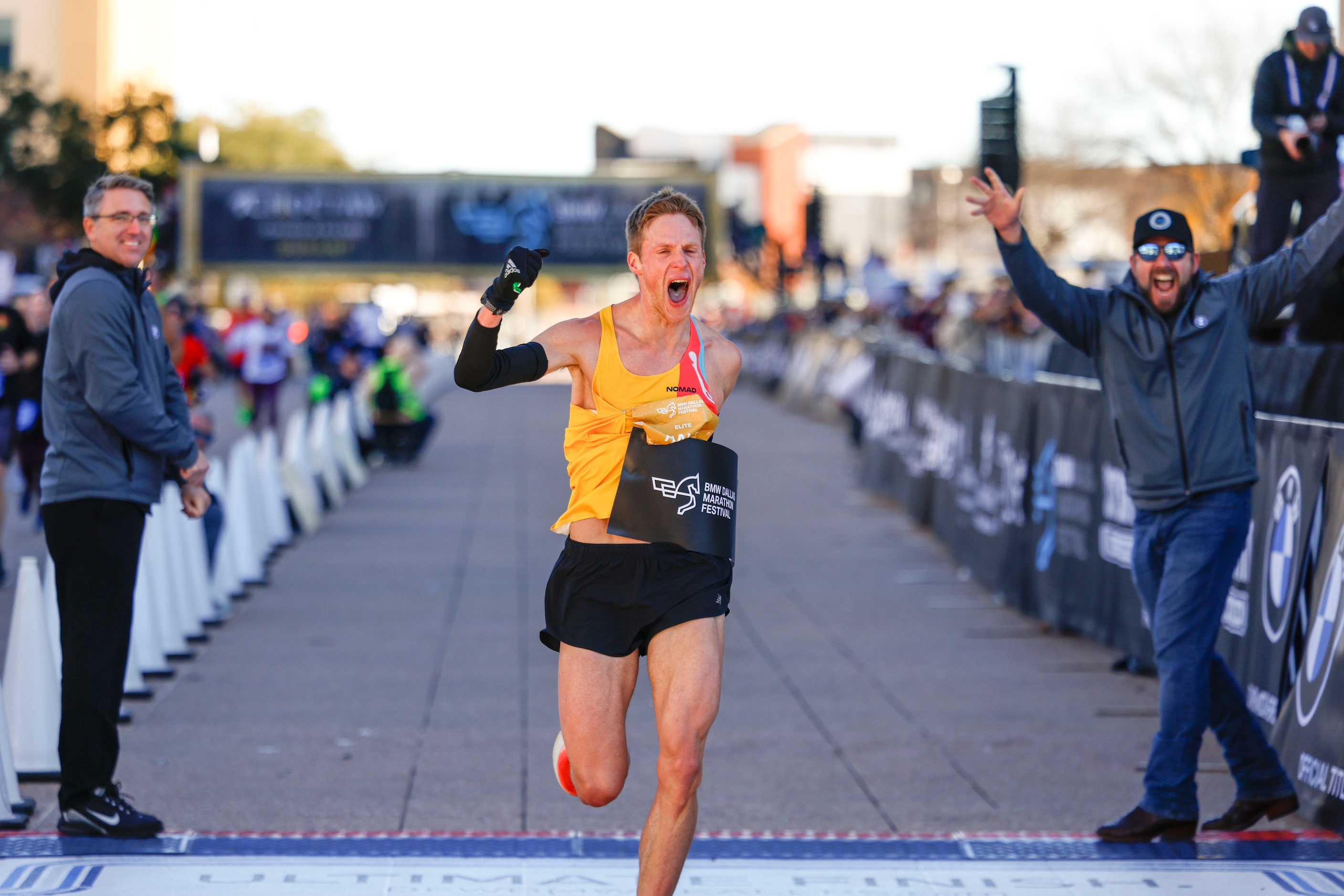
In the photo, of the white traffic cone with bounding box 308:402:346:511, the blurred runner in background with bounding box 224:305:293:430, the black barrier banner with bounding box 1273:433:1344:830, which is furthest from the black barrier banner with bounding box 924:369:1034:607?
the blurred runner in background with bounding box 224:305:293:430

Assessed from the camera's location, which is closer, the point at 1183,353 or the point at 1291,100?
the point at 1183,353

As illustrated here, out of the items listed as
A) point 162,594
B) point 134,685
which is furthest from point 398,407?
point 134,685

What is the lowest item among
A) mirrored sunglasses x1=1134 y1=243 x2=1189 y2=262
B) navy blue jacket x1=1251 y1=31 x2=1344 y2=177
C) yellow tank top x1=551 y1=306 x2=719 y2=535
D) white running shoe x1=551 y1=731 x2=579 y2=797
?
white running shoe x1=551 y1=731 x2=579 y2=797

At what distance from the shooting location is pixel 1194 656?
556 cm

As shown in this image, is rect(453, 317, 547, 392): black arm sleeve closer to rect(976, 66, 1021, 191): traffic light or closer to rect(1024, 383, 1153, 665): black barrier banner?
rect(1024, 383, 1153, 665): black barrier banner

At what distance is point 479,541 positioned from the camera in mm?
14406

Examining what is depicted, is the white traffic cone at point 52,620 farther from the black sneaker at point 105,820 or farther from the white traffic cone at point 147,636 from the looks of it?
the white traffic cone at point 147,636

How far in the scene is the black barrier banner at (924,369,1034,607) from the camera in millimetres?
11047

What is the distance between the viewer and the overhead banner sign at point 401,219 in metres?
40.3

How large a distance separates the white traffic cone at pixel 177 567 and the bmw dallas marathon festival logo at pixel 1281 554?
5.53 meters

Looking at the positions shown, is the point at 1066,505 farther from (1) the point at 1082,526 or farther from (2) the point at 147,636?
(2) the point at 147,636

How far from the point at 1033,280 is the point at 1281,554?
1.85 meters

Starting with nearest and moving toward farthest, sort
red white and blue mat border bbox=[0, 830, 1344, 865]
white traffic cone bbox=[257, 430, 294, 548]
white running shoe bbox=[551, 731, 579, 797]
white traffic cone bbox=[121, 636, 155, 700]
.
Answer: white running shoe bbox=[551, 731, 579, 797]
red white and blue mat border bbox=[0, 830, 1344, 865]
white traffic cone bbox=[121, 636, 155, 700]
white traffic cone bbox=[257, 430, 294, 548]

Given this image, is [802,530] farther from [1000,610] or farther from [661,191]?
[661,191]
